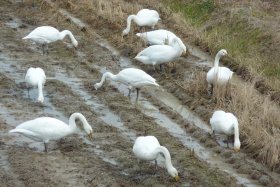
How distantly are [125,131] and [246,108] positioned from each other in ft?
8.06

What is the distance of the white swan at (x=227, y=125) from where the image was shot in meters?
12.0

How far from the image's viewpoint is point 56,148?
460 inches

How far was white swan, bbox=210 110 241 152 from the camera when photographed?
1196 centimetres

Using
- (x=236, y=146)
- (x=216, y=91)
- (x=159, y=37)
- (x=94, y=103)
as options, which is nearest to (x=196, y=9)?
(x=159, y=37)

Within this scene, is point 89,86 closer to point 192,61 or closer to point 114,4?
point 192,61

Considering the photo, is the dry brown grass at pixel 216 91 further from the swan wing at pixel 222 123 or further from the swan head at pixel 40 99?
the swan head at pixel 40 99

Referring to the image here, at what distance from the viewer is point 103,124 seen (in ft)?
42.4

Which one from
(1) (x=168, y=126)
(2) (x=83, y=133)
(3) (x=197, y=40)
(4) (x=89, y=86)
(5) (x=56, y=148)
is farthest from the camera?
(3) (x=197, y=40)

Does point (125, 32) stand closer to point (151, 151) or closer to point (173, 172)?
point (151, 151)

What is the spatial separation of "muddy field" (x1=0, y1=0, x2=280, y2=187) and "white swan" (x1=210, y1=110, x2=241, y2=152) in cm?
24

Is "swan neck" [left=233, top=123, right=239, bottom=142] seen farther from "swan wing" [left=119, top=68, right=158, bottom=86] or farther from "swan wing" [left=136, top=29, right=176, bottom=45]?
"swan wing" [left=136, top=29, right=176, bottom=45]

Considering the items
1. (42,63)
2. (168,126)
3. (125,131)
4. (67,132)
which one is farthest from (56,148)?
(42,63)

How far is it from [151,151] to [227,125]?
6.83 feet

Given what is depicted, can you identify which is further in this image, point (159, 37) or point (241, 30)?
point (241, 30)
